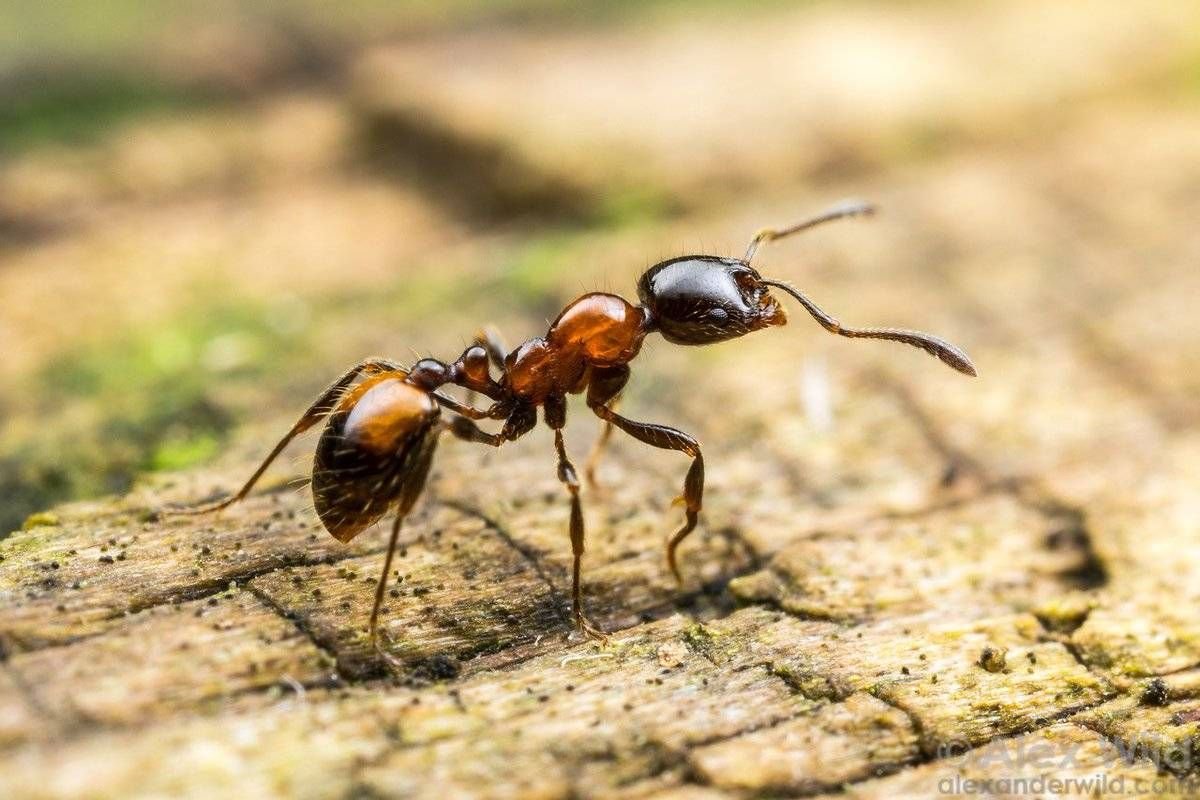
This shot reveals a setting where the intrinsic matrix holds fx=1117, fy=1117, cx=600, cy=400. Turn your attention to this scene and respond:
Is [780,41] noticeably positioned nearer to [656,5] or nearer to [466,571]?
[656,5]

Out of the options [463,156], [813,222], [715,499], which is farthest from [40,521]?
[463,156]

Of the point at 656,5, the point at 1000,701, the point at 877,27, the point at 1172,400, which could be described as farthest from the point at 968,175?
the point at 1000,701

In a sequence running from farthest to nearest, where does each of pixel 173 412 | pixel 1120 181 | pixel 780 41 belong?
1. pixel 780 41
2. pixel 1120 181
3. pixel 173 412

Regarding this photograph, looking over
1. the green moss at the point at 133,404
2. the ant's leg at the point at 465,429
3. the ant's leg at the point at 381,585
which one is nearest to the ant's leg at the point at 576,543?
the ant's leg at the point at 465,429

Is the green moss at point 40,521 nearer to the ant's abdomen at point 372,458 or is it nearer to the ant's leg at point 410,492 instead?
the ant's abdomen at point 372,458

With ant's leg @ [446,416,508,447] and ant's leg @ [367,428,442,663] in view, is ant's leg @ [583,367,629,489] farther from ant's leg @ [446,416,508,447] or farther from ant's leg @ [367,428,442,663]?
ant's leg @ [367,428,442,663]

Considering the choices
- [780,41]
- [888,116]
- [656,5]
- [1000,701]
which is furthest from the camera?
[656,5]
